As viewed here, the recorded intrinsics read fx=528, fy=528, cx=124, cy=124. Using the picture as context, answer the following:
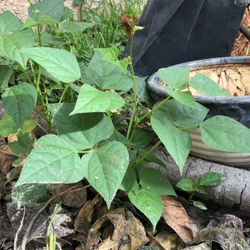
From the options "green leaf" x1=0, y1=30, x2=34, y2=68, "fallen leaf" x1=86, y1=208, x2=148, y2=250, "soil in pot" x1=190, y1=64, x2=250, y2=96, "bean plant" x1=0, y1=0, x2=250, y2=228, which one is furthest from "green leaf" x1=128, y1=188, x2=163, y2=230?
"soil in pot" x1=190, y1=64, x2=250, y2=96

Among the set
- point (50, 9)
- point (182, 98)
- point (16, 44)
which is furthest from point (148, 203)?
point (50, 9)

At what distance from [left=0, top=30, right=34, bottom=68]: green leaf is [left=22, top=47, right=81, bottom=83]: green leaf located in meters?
0.03

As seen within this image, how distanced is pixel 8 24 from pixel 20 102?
0.77 feet

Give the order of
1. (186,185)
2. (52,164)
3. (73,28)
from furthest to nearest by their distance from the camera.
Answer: (73,28) → (186,185) → (52,164)

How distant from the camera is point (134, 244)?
146cm

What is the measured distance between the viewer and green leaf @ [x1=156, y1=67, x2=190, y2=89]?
1406 mm

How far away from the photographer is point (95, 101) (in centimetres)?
126

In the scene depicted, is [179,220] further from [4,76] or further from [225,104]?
[4,76]

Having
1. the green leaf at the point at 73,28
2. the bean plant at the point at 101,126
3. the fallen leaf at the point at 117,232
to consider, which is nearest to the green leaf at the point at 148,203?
the bean plant at the point at 101,126

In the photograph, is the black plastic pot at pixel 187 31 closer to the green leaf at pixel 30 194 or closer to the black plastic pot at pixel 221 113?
the black plastic pot at pixel 221 113

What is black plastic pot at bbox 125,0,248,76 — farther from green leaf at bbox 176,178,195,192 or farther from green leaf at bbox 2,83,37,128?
green leaf at bbox 2,83,37,128

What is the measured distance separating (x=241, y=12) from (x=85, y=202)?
3.92 ft

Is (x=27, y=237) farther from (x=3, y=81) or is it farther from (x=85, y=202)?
(x=3, y=81)

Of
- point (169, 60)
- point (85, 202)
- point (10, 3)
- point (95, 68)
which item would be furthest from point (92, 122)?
point (10, 3)
